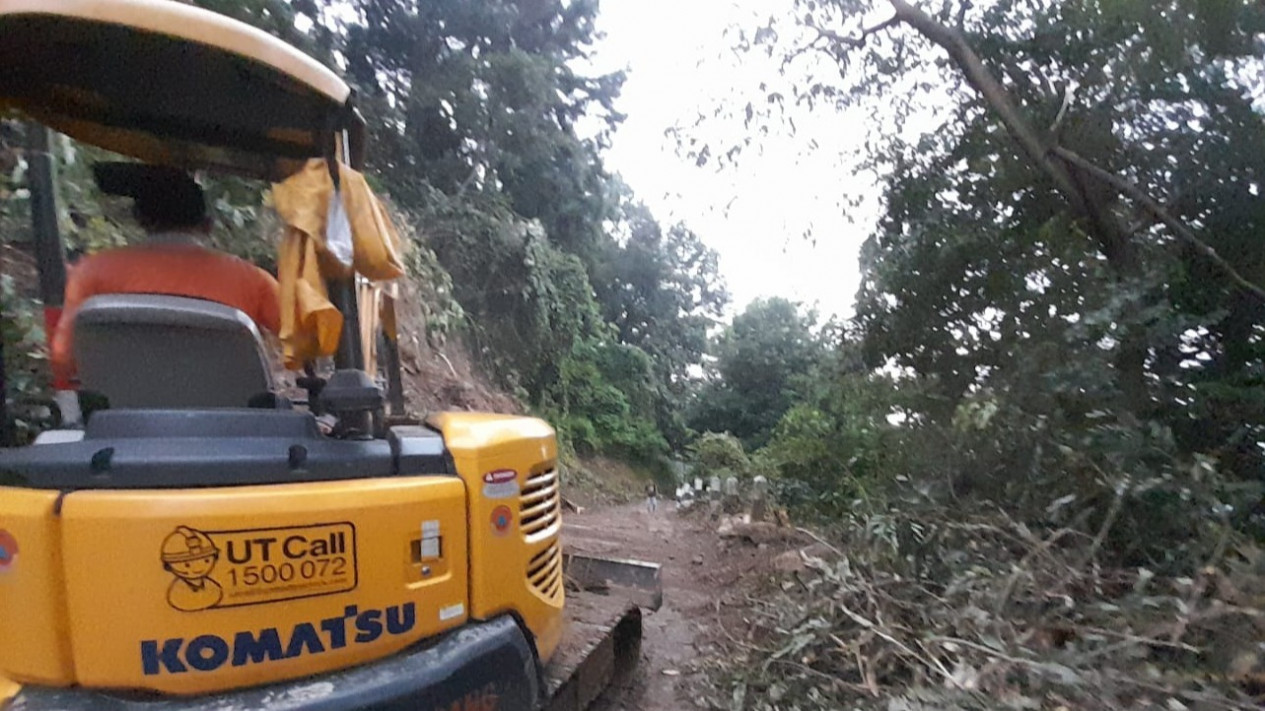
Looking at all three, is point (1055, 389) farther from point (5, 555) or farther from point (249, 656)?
point (5, 555)

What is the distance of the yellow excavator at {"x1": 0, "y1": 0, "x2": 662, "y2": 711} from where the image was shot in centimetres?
198

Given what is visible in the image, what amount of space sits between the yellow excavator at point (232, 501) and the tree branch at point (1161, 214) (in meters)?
5.35

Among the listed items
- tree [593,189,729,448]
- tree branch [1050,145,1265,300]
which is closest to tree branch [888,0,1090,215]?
tree branch [1050,145,1265,300]

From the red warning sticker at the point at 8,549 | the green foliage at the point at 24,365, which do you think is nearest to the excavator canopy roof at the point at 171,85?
the red warning sticker at the point at 8,549

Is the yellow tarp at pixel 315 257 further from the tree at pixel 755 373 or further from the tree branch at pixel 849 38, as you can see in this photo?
the tree at pixel 755 373

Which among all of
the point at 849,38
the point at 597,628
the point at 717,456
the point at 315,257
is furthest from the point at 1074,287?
the point at 717,456

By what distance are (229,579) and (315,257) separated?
2.91 ft

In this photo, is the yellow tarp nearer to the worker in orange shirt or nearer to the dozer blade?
the worker in orange shirt

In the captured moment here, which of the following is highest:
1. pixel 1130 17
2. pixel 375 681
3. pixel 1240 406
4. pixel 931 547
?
pixel 1130 17

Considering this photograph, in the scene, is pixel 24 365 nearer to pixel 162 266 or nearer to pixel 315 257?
pixel 162 266

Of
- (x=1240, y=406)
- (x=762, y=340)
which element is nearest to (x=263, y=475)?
(x=1240, y=406)

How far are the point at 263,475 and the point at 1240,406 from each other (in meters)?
5.94

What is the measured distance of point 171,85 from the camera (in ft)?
8.97

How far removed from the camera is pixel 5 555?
198 cm
